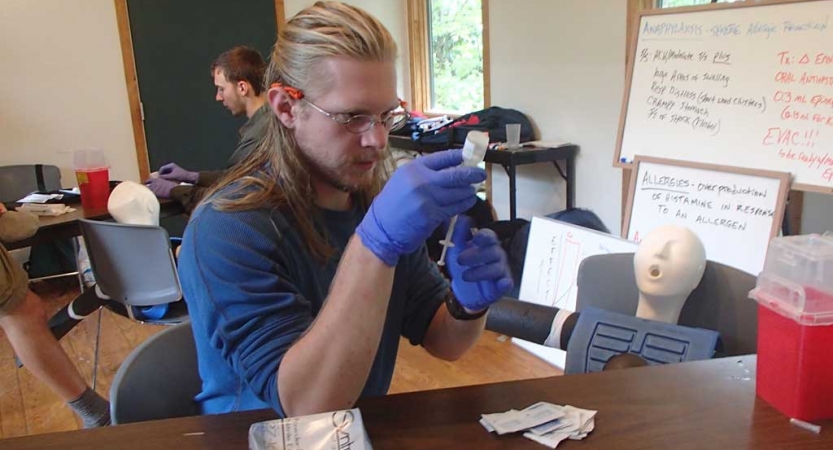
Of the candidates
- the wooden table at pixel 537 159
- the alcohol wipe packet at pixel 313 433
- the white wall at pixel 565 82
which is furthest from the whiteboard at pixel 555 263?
the alcohol wipe packet at pixel 313 433

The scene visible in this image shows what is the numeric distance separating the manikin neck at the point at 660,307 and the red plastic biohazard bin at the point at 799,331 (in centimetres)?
39

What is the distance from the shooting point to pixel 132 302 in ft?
7.88

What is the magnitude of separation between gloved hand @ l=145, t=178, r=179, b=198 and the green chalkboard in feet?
5.09

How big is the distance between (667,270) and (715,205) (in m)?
1.10

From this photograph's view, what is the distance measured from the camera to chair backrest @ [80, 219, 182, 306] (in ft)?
7.45

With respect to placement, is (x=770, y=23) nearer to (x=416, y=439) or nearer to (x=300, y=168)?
(x=300, y=168)

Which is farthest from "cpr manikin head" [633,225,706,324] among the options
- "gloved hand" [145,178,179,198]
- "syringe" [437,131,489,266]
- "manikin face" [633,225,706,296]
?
"gloved hand" [145,178,179,198]

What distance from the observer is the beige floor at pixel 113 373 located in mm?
2496

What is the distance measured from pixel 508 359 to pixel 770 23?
157 cm

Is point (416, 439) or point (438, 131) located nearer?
point (416, 439)

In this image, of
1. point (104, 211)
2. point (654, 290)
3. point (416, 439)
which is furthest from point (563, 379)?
point (104, 211)

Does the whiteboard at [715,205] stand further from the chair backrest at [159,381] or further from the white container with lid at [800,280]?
the chair backrest at [159,381]

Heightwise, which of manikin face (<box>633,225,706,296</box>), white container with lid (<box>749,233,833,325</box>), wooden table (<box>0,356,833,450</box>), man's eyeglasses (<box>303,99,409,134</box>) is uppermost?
man's eyeglasses (<box>303,99,409,134</box>)

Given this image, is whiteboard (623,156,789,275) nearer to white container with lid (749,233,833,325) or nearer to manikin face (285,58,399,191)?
white container with lid (749,233,833,325)
